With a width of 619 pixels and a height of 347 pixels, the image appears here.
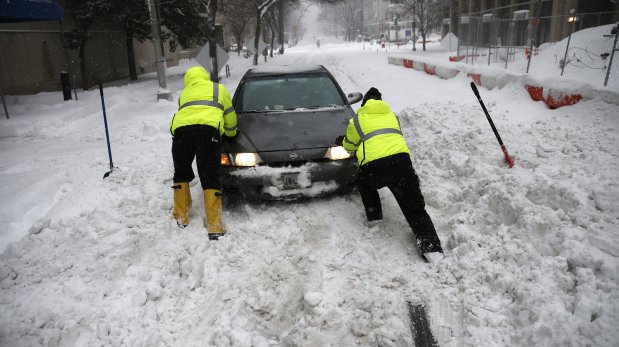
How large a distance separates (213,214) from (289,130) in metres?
1.37

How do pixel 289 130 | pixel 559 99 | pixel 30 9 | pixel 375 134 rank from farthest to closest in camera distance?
pixel 30 9
pixel 559 99
pixel 289 130
pixel 375 134

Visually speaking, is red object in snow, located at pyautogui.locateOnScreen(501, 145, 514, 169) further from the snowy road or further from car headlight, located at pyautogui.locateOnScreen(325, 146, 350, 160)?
car headlight, located at pyautogui.locateOnScreen(325, 146, 350, 160)

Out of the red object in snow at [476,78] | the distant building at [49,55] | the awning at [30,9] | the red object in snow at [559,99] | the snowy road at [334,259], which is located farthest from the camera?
the distant building at [49,55]

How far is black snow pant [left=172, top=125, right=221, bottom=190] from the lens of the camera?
434 cm

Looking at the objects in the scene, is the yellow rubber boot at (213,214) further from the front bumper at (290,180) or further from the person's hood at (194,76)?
the person's hood at (194,76)

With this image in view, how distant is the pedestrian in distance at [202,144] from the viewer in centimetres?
433

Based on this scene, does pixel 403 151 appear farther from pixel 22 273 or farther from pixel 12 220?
pixel 12 220

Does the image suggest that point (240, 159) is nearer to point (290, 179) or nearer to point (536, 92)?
point (290, 179)

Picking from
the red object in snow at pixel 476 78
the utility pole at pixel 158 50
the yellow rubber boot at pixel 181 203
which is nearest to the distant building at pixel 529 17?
the red object in snow at pixel 476 78

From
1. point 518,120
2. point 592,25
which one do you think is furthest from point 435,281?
point 592,25

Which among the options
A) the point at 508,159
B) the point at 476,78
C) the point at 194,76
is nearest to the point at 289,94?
the point at 194,76

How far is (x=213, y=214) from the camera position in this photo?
435cm

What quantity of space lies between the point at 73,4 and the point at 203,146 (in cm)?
1682

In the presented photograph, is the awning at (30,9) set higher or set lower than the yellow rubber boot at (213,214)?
higher
